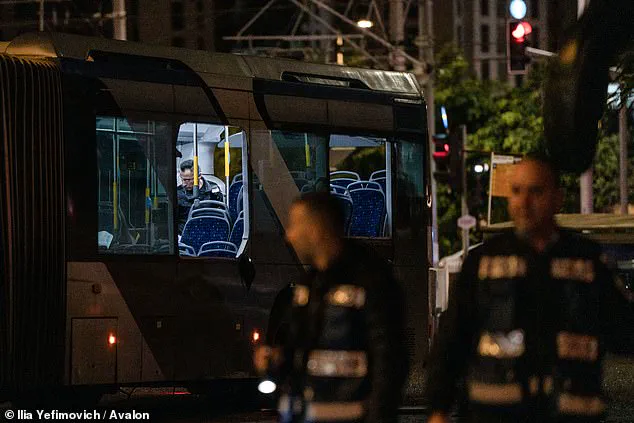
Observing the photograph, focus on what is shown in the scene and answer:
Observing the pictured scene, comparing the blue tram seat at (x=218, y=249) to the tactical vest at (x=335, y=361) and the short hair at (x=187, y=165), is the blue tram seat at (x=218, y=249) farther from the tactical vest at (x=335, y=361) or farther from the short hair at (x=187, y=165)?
the tactical vest at (x=335, y=361)

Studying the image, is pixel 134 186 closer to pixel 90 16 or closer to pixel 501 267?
pixel 501 267

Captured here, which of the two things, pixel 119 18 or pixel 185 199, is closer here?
pixel 185 199

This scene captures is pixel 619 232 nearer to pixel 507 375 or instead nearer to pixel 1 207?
pixel 1 207

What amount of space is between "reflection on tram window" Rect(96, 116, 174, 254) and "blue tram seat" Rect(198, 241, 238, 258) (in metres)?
0.36

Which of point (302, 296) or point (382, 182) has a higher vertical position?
point (382, 182)

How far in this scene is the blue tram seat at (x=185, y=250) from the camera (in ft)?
40.6

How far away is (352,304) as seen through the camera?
480 centimetres

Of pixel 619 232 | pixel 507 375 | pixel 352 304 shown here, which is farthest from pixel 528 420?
pixel 619 232

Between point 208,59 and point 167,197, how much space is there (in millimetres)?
1493

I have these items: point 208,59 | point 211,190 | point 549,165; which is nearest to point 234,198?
point 211,190

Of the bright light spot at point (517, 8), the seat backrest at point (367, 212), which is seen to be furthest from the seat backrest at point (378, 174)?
the bright light spot at point (517, 8)

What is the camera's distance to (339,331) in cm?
479

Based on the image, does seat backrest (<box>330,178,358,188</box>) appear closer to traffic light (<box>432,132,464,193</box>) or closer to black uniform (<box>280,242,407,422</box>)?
black uniform (<box>280,242,407,422</box>)

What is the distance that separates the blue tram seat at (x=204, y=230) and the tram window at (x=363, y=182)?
1.47 metres
